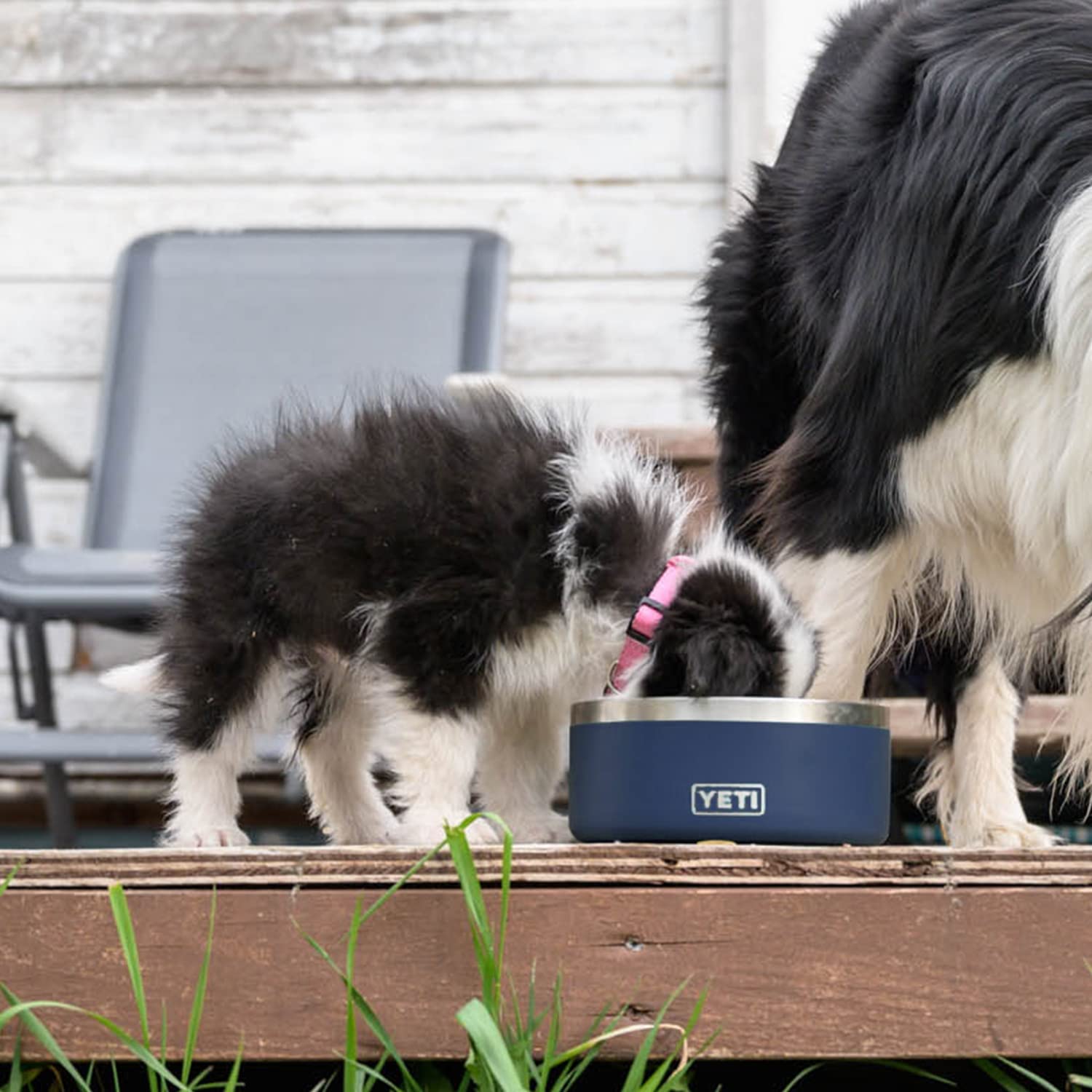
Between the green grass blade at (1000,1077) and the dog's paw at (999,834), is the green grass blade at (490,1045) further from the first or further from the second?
the dog's paw at (999,834)

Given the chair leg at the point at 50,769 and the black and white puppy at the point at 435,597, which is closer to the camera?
the black and white puppy at the point at 435,597

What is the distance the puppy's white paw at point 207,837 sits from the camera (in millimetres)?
2230

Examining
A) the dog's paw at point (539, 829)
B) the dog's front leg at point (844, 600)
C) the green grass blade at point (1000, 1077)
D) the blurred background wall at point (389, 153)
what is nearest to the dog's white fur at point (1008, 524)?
the dog's front leg at point (844, 600)

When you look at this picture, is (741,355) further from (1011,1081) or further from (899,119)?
(1011,1081)

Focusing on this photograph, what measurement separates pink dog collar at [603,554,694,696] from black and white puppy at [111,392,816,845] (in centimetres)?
1

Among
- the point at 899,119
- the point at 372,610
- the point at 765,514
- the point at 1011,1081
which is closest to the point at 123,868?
Result: the point at 372,610

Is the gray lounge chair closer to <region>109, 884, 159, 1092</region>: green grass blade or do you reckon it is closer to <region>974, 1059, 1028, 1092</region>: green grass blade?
<region>109, 884, 159, 1092</region>: green grass blade

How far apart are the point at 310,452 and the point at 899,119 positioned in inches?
32.9

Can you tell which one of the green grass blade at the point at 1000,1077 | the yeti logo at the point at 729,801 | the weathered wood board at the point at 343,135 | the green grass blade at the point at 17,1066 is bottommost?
the green grass blade at the point at 17,1066

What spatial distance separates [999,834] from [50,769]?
2.08 meters

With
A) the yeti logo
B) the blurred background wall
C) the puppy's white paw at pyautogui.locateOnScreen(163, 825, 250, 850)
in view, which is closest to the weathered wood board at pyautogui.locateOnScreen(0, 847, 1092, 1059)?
the yeti logo

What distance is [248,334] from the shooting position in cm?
432

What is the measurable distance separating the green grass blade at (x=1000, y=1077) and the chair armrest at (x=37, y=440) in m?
2.79

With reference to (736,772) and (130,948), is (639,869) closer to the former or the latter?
(736,772)
